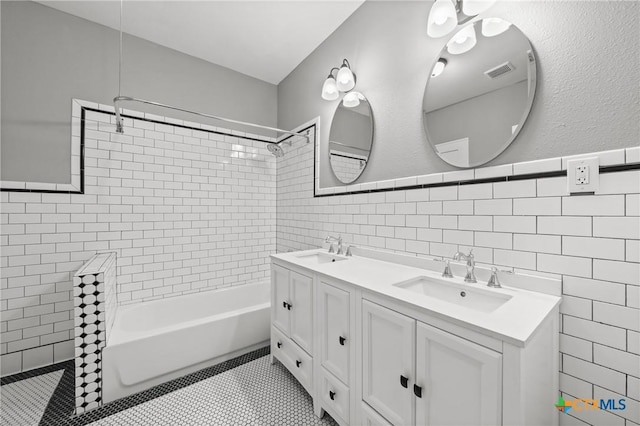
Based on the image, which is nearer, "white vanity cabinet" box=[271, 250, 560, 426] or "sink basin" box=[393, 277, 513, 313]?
"white vanity cabinet" box=[271, 250, 560, 426]

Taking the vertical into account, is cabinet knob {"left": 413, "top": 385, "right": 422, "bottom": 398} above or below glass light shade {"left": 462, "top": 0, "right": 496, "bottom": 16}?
below

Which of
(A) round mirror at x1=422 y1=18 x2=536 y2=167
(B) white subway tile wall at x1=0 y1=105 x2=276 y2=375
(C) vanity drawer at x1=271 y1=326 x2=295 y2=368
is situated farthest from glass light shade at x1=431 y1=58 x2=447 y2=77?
(B) white subway tile wall at x1=0 y1=105 x2=276 y2=375

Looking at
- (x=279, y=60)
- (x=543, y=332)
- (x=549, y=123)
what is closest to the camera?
(x=543, y=332)

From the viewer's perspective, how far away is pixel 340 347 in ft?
4.10

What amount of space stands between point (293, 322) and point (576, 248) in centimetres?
146

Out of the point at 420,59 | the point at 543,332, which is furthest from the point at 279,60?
the point at 543,332

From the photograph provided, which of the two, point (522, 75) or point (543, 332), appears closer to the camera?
point (543, 332)

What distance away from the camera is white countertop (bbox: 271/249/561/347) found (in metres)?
0.73

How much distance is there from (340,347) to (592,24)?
1.70 metres

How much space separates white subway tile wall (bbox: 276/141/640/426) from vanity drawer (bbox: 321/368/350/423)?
861 mm

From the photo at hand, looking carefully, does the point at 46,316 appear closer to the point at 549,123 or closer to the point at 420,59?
the point at 420,59

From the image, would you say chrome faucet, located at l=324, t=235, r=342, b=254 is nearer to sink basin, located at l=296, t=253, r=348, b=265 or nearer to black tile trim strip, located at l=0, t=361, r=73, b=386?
sink basin, located at l=296, t=253, r=348, b=265

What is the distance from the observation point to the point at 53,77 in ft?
6.24

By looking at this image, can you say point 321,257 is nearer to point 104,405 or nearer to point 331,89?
point 331,89
